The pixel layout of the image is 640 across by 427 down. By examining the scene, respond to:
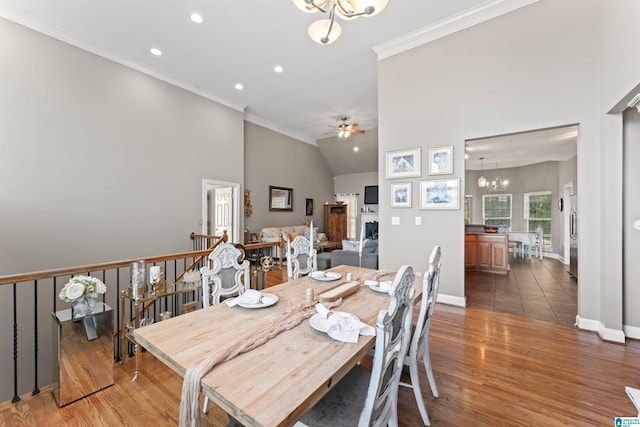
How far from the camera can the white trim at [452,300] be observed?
357 cm

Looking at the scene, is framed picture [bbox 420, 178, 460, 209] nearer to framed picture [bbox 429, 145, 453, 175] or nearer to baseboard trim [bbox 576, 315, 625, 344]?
framed picture [bbox 429, 145, 453, 175]

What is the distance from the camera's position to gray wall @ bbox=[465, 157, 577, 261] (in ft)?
24.6

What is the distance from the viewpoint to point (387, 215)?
4148 millimetres

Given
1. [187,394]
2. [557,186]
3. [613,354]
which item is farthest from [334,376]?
[557,186]

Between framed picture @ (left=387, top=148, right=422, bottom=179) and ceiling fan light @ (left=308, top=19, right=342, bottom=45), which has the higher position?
ceiling fan light @ (left=308, top=19, right=342, bottom=45)

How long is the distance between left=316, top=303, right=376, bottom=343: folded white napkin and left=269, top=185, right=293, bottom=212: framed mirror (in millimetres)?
6526

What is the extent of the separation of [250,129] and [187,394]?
22.6ft

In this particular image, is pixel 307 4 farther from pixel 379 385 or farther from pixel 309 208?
pixel 309 208

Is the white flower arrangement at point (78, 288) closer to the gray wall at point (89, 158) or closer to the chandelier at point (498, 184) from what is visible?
the gray wall at point (89, 158)

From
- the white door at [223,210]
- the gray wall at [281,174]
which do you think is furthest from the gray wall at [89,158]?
the gray wall at [281,174]

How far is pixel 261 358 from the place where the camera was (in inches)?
43.4

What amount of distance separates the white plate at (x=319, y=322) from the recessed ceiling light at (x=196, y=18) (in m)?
4.01

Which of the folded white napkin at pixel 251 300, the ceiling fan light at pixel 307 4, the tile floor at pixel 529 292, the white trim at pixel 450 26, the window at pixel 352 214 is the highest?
the white trim at pixel 450 26

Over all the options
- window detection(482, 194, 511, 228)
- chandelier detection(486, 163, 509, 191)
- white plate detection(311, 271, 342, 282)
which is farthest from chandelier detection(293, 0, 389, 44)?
window detection(482, 194, 511, 228)
